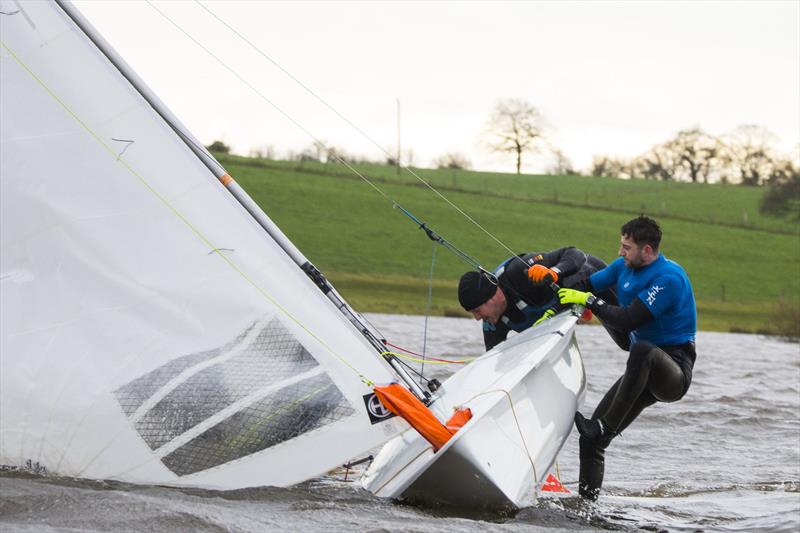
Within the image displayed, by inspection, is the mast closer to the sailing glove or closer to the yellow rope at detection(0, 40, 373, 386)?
the yellow rope at detection(0, 40, 373, 386)

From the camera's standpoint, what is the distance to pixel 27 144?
648 cm

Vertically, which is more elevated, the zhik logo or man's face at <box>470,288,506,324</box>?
the zhik logo

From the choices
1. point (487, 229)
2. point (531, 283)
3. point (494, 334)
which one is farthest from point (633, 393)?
point (487, 229)

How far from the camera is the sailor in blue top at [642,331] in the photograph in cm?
709

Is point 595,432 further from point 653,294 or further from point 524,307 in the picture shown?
point 524,307

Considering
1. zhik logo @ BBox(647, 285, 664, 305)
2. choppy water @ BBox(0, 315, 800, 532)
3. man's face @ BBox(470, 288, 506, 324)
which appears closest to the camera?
choppy water @ BBox(0, 315, 800, 532)

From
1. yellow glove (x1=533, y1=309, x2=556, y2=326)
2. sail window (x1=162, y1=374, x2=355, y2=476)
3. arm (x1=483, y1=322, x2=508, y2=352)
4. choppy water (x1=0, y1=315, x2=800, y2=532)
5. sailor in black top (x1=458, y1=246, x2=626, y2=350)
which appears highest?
sailor in black top (x1=458, y1=246, x2=626, y2=350)

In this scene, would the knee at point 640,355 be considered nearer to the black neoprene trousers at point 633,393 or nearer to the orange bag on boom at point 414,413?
the black neoprene trousers at point 633,393

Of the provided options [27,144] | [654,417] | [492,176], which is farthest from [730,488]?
[492,176]

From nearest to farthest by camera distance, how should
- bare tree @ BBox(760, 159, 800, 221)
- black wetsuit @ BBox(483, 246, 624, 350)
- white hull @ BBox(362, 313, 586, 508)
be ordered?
Result: white hull @ BBox(362, 313, 586, 508) → black wetsuit @ BBox(483, 246, 624, 350) → bare tree @ BBox(760, 159, 800, 221)

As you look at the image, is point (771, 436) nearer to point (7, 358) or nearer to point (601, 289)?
point (601, 289)

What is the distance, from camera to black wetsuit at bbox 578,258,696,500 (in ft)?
23.2

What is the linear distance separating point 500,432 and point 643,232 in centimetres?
190

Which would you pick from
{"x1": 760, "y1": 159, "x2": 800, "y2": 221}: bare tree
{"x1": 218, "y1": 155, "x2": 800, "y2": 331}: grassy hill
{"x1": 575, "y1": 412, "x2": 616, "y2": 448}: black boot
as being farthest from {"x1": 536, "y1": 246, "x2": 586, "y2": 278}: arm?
{"x1": 760, "y1": 159, "x2": 800, "y2": 221}: bare tree
